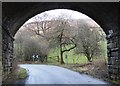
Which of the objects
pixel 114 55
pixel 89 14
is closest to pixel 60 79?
pixel 114 55

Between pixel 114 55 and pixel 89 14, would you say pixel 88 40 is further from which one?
pixel 114 55

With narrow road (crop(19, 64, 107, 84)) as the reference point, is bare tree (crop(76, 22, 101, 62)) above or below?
above

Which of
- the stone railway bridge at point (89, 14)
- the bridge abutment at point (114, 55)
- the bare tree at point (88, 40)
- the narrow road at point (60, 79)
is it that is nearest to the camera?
the narrow road at point (60, 79)

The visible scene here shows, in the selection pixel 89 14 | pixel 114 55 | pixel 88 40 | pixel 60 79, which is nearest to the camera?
pixel 114 55

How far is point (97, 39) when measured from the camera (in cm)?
3203

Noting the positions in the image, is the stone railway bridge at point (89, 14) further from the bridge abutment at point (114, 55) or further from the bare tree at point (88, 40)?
the bare tree at point (88, 40)

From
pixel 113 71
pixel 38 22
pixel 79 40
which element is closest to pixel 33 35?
pixel 38 22

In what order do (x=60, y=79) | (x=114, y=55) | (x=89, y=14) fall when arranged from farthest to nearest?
(x=89, y=14) → (x=60, y=79) → (x=114, y=55)

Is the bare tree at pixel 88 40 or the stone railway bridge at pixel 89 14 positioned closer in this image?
the stone railway bridge at pixel 89 14

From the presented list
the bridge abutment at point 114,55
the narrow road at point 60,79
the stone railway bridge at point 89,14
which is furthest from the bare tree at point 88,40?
the bridge abutment at point 114,55

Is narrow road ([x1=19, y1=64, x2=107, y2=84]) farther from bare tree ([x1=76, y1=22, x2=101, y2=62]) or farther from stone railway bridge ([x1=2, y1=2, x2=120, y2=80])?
bare tree ([x1=76, y1=22, x2=101, y2=62])

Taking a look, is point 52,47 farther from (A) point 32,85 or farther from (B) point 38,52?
(A) point 32,85

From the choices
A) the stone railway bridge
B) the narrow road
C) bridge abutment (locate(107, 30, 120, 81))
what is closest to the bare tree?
the narrow road

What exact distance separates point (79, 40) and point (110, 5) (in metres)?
19.0
